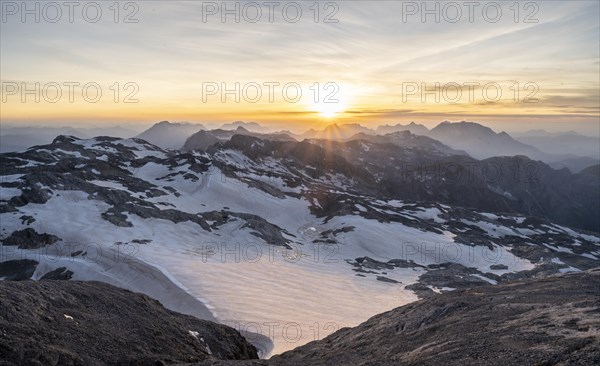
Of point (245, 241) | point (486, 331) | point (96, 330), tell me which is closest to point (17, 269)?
point (245, 241)

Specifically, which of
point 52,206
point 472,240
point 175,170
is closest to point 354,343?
point 52,206

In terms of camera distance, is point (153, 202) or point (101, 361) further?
point (153, 202)

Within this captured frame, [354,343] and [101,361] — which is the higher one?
[101,361]

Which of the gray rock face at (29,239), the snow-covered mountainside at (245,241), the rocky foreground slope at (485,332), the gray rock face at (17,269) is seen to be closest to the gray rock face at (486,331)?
the rocky foreground slope at (485,332)

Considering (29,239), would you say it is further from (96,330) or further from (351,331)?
(351,331)

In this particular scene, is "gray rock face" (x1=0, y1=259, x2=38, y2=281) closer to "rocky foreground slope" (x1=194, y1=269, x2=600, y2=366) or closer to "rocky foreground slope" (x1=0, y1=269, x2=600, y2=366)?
"rocky foreground slope" (x1=0, y1=269, x2=600, y2=366)

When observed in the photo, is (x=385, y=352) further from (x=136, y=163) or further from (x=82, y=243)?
(x=136, y=163)

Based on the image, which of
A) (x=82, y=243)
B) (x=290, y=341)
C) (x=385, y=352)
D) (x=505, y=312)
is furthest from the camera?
(x=82, y=243)
